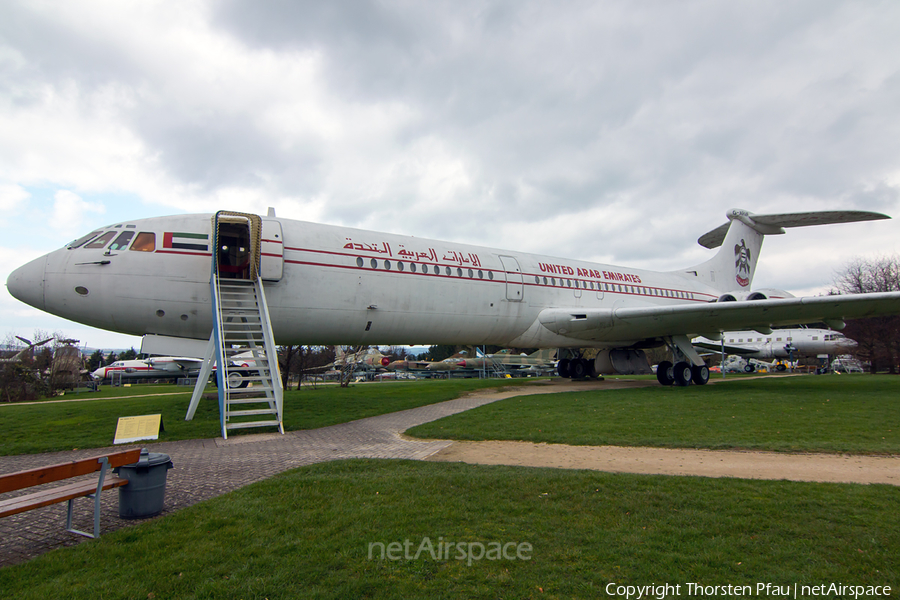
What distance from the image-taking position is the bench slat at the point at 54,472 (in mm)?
3242

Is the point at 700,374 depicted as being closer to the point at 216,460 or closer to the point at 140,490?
the point at 216,460

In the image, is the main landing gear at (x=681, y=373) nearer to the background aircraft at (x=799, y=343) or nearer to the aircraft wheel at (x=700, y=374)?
the aircraft wheel at (x=700, y=374)

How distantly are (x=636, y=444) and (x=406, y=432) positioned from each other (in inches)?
161

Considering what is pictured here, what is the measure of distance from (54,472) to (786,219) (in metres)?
25.8

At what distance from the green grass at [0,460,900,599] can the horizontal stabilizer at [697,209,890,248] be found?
59.8ft

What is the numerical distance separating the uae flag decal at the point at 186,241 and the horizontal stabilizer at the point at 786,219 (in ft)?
73.1

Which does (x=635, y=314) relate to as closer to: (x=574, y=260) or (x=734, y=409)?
(x=574, y=260)

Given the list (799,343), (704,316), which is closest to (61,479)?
(704,316)

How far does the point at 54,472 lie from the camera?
3.55 metres

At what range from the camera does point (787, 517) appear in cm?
402

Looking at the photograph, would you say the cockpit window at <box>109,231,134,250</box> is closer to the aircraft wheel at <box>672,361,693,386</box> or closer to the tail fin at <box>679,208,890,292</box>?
the aircraft wheel at <box>672,361,693,386</box>

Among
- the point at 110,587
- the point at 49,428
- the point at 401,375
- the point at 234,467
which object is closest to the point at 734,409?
the point at 234,467

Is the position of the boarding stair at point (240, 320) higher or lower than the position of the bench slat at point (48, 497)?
higher
